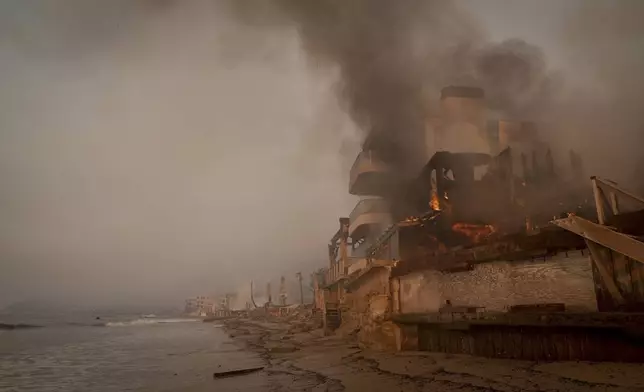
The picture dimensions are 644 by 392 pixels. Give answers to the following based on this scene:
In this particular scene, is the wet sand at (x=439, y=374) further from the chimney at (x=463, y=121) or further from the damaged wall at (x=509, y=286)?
the chimney at (x=463, y=121)

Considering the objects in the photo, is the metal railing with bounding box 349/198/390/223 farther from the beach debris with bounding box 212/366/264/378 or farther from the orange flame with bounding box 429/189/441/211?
the beach debris with bounding box 212/366/264/378

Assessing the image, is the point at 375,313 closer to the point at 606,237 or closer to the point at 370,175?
the point at 606,237

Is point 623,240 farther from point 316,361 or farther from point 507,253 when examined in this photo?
point 316,361

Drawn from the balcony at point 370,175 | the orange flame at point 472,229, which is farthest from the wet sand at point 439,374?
the balcony at point 370,175

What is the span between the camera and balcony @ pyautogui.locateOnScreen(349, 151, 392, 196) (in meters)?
35.6

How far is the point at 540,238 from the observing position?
1128 centimetres

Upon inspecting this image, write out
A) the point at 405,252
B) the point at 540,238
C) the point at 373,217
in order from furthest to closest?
the point at 373,217
the point at 405,252
the point at 540,238

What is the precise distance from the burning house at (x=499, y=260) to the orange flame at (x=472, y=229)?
0.18ft

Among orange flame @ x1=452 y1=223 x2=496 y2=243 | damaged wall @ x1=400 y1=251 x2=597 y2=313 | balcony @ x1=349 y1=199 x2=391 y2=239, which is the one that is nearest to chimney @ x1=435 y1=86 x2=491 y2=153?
orange flame @ x1=452 y1=223 x2=496 y2=243

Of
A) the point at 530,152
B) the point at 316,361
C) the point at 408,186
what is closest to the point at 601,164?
the point at 530,152

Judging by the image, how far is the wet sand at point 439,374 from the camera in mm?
8359

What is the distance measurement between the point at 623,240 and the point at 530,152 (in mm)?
21568

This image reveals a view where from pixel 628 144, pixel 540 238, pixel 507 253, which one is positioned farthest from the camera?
pixel 628 144

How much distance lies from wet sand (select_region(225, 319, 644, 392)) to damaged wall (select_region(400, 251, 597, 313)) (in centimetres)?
180
